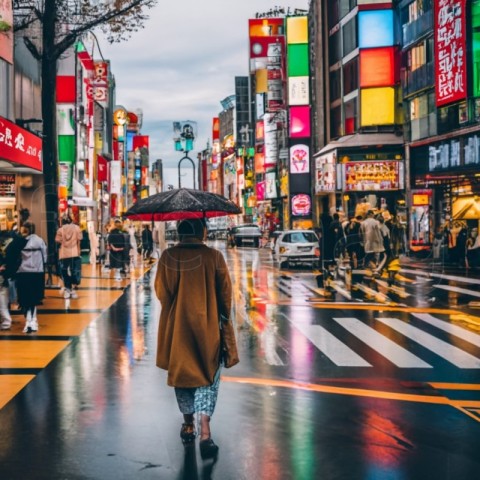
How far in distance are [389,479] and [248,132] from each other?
14191 cm

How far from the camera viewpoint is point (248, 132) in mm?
145750

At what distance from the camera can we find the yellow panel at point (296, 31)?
66.6 meters

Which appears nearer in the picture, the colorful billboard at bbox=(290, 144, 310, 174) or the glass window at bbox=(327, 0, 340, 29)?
the glass window at bbox=(327, 0, 340, 29)

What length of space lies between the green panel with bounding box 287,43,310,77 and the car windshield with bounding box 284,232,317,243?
3602 cm

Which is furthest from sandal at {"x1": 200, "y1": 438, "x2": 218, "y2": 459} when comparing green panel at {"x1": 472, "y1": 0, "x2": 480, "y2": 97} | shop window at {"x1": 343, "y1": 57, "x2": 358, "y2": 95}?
shop window at {"x1": 343, "y1": 57, "x2": 358, "y2": 95}

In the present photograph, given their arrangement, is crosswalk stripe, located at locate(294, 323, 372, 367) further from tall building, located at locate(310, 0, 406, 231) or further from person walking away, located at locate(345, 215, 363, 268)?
tall building, located at locate(310, 0, 406, 231)

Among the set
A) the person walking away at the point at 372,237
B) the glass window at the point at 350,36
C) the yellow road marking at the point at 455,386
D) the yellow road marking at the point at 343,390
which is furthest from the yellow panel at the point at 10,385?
the glass window at the point at 350,36

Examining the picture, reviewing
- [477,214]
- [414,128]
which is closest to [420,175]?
[414,128]

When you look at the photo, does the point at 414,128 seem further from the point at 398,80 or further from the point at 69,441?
the point at 69,441

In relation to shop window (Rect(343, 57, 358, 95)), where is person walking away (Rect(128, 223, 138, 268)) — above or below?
below

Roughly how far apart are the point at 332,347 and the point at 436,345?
5.19 feet

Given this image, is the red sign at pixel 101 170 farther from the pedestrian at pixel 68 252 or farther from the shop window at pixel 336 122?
the pedestrian at pixel 68 252

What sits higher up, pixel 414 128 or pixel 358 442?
pixel 414 128

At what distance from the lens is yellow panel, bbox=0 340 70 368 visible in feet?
34.2
